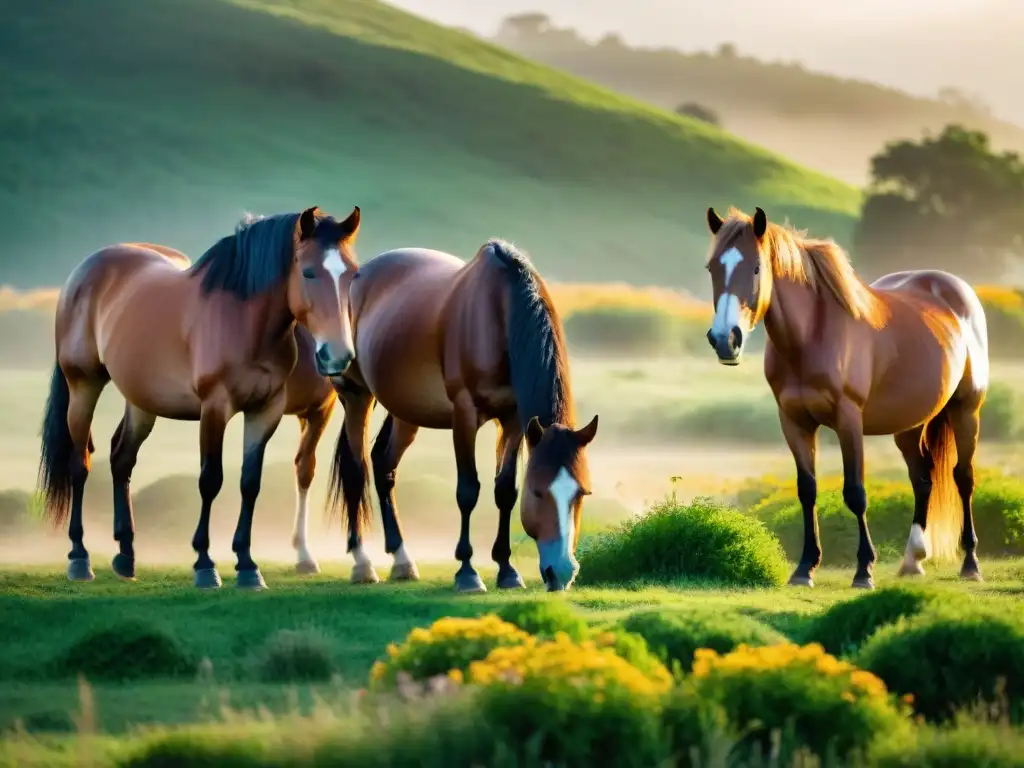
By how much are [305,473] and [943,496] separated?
5.85 metres

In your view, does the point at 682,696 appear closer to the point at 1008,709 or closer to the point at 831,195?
the point at 1008,709

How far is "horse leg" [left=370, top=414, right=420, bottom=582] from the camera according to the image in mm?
13836

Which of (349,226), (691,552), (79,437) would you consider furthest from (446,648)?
(79,437)

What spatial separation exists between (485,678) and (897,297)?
8438 mm

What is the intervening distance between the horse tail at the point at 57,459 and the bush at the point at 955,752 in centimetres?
973

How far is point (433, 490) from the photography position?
1983 cm

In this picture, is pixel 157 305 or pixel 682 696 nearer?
pixel 682 696

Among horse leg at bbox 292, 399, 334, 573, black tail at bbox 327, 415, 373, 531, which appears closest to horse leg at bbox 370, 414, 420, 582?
black tail at bbox 327, 415, 373, 531

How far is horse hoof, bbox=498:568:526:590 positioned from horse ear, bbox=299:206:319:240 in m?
2.97

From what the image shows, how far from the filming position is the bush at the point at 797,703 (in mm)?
6895

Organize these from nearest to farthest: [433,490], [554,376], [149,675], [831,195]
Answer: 1. [149,675]
2. [554,376]
3. [433,490]
4. [831,195]

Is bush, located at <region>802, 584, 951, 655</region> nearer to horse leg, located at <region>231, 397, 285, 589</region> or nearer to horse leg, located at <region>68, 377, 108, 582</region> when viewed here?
horse leg, located at <region>231, 397, 285, 589</region>

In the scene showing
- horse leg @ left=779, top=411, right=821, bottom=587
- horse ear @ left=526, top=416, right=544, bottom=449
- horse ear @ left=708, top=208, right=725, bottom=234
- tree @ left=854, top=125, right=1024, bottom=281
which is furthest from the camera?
tree @ left=854, top=125, right=1024, bottom=281

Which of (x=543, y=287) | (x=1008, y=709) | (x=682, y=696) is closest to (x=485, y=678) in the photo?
(x=682, y=696)
